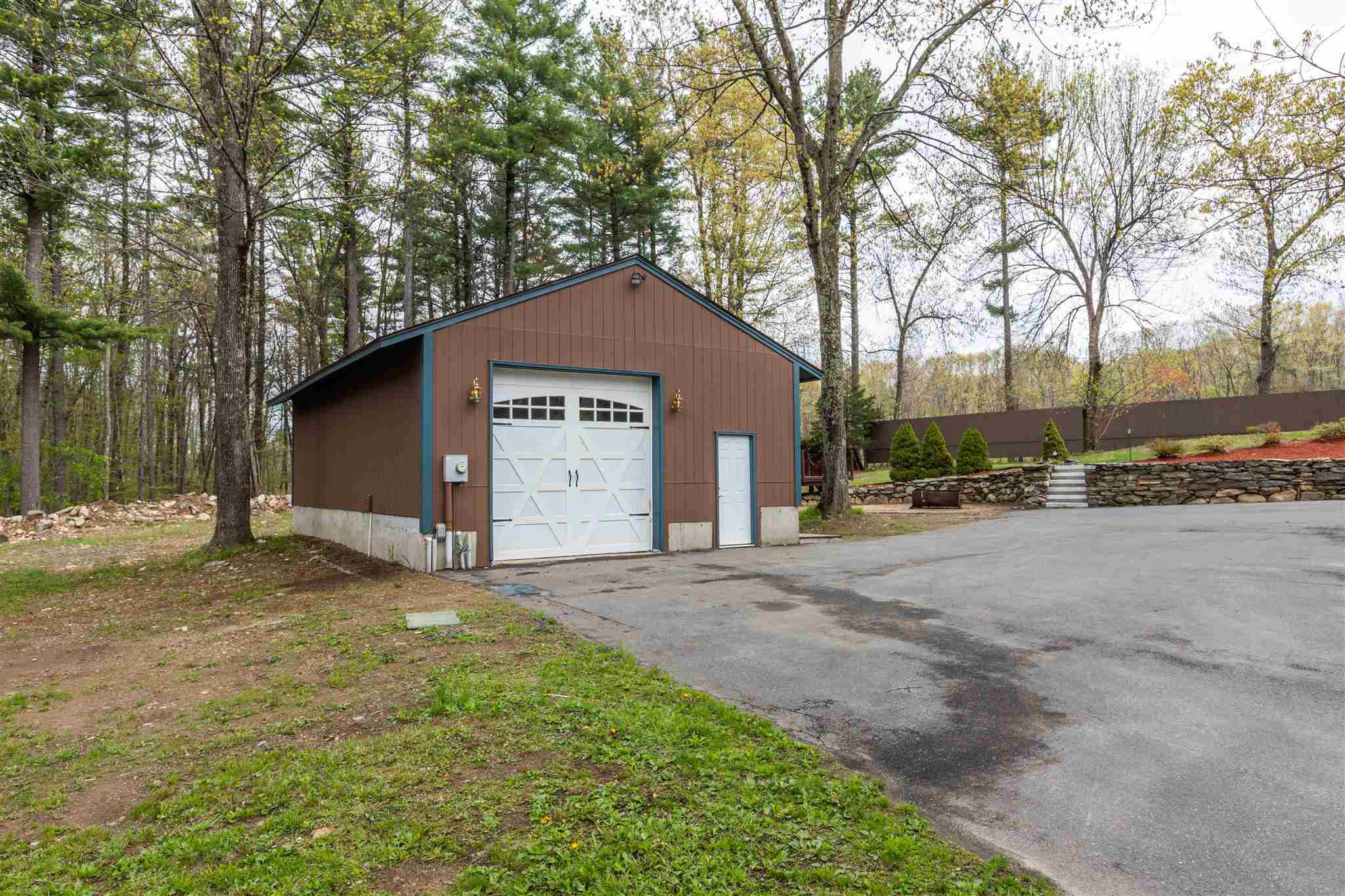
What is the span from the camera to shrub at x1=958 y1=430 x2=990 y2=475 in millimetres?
19000

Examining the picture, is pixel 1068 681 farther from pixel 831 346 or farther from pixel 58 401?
pixel 58 401

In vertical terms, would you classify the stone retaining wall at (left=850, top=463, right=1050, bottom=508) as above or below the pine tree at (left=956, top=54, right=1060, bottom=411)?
below

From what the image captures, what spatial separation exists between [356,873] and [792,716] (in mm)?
2078

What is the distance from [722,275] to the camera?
72.6 ft

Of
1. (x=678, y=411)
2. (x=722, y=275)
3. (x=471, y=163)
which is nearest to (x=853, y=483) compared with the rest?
(x=722, y=275)

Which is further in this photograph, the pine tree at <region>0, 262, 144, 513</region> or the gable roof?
the pine tree at <region>0, 262, 144, 513</region>

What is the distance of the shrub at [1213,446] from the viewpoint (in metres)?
15.6

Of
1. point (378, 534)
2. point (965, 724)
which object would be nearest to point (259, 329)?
point (378, 534)

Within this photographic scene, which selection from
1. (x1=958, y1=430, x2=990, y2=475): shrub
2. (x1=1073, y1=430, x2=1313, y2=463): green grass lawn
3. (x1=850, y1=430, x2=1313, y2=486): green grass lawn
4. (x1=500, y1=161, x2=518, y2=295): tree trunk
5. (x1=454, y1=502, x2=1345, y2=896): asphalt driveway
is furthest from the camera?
(x1=958, y1=430, x2=990, y2=475): shrub

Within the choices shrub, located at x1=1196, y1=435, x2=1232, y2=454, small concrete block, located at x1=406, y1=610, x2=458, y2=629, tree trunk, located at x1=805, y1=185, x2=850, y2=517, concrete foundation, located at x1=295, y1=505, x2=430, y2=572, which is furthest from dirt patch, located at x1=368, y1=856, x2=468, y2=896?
shrub, located at x1=1196, y1=435, x2=1232, y2=454

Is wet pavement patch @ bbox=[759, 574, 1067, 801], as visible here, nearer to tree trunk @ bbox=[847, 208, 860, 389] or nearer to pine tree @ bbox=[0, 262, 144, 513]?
pine tree @ bbox=[0, 262, 144, 513]

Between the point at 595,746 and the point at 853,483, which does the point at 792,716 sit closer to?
the point at 595,746

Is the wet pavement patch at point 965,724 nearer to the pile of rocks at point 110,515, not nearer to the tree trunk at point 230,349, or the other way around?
the tree trunk at point 230,349

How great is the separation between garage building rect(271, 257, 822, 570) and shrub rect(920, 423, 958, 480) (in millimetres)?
9734
